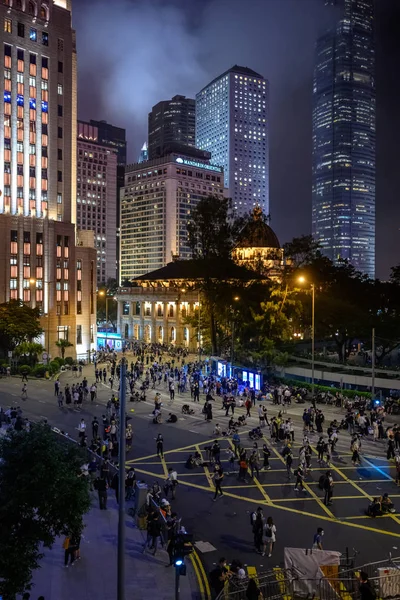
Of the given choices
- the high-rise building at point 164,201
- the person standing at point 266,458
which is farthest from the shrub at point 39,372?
the high-rise building at point 164,201

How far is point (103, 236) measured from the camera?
650 ft

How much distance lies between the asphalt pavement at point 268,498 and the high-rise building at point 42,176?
41.7 meters

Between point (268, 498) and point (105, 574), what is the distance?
8414 millimetres

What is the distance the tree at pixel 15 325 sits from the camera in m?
60.5

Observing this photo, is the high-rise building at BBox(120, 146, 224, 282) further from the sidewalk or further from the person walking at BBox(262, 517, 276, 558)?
the person walking at BBox(262, 517, 276, 558)

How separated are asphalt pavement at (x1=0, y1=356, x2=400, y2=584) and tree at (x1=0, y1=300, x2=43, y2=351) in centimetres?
2648

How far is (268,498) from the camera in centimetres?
2197

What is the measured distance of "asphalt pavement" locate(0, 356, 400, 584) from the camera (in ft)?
58.3

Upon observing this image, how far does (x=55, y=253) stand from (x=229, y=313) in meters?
32.4

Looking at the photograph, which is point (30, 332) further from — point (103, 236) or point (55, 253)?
point (103, 236)

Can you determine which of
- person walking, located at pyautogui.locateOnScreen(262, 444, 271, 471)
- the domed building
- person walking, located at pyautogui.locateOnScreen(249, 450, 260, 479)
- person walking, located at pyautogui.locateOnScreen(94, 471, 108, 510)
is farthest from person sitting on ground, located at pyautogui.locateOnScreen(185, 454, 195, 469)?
the domed building

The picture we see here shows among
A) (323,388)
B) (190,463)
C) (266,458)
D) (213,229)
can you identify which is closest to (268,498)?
(266,458)

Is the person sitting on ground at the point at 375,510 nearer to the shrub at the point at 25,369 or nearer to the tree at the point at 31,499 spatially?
the tree at the point at 31,499

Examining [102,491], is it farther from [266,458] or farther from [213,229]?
[213,229]
